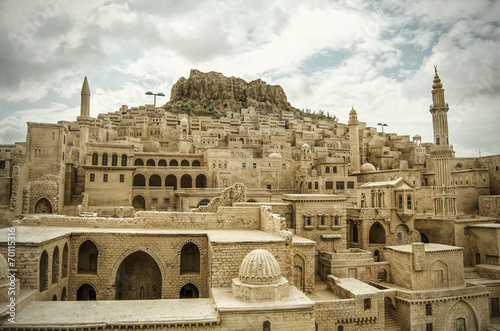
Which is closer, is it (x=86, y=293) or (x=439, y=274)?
(x=86, y=293)

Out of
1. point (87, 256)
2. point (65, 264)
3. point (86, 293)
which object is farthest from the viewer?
point (87, 256)

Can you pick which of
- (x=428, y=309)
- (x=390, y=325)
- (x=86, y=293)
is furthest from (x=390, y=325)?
(x=86, y=293)

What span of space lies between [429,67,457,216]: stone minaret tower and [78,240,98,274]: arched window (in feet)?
89.1

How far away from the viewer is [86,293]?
707 inches

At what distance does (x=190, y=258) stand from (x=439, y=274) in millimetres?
16166

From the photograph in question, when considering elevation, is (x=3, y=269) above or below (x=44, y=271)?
above

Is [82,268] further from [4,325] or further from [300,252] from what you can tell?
[300,252]

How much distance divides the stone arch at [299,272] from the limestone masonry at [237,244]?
7 cm

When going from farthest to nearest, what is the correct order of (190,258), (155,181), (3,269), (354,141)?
1. (354,141)
2. (155,181)
3. (190,258)
4. (3,269)

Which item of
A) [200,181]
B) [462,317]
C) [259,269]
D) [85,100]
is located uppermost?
[85,100]

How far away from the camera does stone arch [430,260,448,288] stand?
72.4ft

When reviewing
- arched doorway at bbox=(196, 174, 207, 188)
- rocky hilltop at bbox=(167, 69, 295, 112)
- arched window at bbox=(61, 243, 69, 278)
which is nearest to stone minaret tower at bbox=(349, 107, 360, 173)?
arched doorway at bbox=(196, 174, 207, 188)

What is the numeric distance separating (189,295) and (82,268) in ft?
19.6

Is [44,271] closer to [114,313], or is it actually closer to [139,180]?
[114,313]
